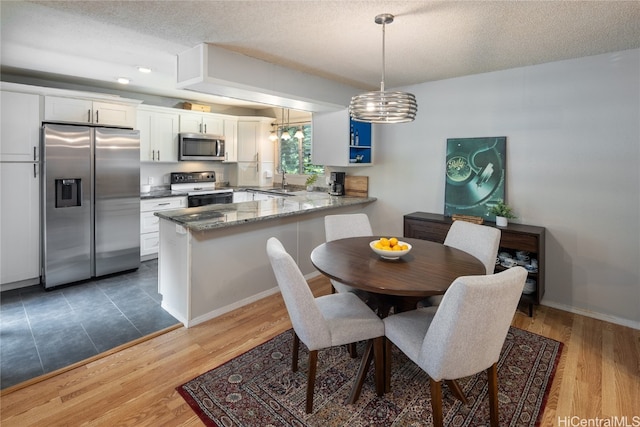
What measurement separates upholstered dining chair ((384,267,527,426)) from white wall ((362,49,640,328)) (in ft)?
6.83

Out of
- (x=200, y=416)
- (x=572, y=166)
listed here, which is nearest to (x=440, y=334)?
(x=200, y=416)

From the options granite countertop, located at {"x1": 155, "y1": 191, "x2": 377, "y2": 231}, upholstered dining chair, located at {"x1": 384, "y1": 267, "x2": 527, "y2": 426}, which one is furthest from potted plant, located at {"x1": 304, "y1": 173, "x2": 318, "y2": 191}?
upholstered dining chair, located at {"x1": 384, "y1": 267, "x2": 527, "y2": 426}

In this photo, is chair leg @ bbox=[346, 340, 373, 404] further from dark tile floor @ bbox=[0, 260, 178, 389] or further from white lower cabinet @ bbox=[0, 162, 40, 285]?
white lower cabinet @ bbox=[0, 162, 40, 285]

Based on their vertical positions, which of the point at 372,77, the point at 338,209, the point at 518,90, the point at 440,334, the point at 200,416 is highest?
the point at 372,77

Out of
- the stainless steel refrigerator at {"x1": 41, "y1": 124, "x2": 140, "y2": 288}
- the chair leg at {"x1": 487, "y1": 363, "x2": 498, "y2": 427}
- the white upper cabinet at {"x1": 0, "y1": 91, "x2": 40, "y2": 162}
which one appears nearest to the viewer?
the chair leg at {"x1": 487, "y1": 363, "x2": 498, "y2": 427}

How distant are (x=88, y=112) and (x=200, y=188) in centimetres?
198

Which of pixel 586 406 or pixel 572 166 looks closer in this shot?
pixel 586 406

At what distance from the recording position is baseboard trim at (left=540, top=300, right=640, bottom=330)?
2967 mm

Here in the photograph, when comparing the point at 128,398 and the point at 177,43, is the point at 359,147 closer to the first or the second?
the point at 177,43

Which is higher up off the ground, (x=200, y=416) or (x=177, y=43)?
(x=177, y=43)

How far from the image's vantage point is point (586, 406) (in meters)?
1.97

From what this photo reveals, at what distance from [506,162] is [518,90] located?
698 mm

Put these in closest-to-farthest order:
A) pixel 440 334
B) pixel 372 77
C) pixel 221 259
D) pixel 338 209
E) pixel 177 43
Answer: pixel 440 334 → pixel 177 43 → pixel 221 259 → pixel 372 77 → pixel 338 209

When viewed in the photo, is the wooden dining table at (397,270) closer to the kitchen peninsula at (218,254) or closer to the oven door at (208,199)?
the kitchen peninsula at (218,254)
